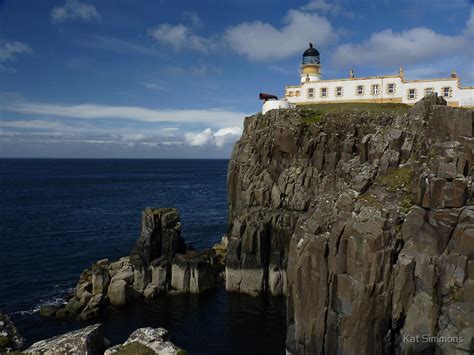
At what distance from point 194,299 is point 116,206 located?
2468 inches

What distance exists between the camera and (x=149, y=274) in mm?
44312

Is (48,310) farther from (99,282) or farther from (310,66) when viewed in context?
(310,66)

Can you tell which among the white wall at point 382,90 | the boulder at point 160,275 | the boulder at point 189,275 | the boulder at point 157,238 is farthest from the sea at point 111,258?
the white wall at point 382,90

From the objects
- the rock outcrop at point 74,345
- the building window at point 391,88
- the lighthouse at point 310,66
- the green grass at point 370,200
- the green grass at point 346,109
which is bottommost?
the rock outcrop at point 74,345

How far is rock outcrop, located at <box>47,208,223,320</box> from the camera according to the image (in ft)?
129

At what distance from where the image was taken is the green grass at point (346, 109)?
5328cm

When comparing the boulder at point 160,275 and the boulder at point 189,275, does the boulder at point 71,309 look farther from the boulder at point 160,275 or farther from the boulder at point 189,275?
the boulder at point 189,275

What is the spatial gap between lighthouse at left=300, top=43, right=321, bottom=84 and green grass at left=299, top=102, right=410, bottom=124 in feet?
27.0

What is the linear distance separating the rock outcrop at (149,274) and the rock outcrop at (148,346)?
20.8m

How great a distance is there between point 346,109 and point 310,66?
1750 centimetres

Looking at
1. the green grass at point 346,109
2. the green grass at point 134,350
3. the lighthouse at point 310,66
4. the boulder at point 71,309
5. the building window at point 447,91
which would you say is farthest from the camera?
the lighthouse at point 310,66

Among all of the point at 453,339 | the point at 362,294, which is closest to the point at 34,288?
the point at 362,294

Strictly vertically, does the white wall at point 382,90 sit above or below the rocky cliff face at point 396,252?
above

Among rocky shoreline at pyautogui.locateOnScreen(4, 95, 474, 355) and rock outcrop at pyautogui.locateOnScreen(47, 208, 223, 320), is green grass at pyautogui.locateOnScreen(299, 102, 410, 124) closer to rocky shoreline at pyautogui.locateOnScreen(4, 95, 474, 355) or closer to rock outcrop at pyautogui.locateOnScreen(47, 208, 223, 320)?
rocky shoreline at pyautogui.locateOnScreen(4, 95, 474, 355)
